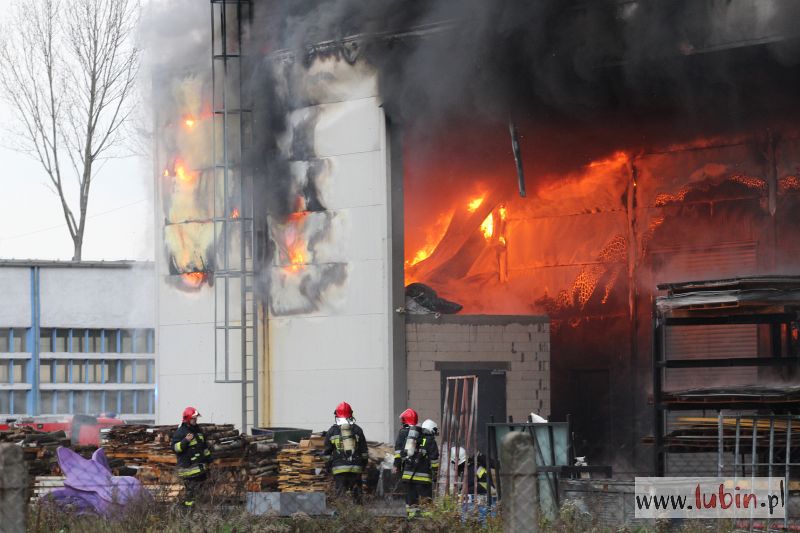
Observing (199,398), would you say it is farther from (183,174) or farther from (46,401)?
(46,401)

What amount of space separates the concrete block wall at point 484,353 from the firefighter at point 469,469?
2509mm

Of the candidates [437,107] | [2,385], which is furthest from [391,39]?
[2,385]

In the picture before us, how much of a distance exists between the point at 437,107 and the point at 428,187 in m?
2.70

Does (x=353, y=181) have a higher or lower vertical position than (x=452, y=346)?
higher

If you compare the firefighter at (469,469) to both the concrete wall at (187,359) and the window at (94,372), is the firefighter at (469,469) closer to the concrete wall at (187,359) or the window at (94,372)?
the concrete wall at (187,359)

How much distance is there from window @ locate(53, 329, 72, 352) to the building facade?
0.02 m

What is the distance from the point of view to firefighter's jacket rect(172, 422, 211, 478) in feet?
51.0

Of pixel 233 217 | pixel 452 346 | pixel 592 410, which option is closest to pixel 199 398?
pixel 233 217

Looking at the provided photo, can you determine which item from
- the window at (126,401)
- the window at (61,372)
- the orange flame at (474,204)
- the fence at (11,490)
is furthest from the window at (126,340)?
the fence at (11,490)

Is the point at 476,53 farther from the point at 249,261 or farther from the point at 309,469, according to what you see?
the point at 309,469

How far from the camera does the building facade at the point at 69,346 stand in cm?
2906

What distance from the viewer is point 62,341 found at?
29.6 m

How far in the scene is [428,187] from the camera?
22328mm

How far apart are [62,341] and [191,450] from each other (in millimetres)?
14977
